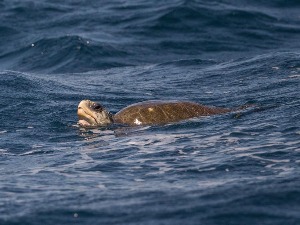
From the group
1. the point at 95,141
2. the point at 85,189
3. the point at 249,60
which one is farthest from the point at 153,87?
the point at 85,189

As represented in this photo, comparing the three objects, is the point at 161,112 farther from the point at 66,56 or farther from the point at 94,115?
the point at 66,56

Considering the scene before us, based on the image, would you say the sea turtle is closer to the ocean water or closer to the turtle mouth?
the turtle mouth

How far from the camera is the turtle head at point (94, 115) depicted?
13.2m

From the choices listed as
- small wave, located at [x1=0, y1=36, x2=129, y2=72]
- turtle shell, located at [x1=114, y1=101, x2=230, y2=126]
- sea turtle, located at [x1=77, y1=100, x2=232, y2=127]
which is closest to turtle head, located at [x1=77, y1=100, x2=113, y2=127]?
sea turtle, located at [x1=77, y1=100, x2=232, y2=127]

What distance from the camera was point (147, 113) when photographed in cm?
1290

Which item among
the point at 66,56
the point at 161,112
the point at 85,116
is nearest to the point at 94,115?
the point at 85,116

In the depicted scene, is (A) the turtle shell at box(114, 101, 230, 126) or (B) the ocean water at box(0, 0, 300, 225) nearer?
(B) the ocean water at box(0, 0, 300, 225)

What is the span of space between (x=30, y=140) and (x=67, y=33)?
12.9m

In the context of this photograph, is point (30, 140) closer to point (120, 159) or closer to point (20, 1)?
point (120, 159)

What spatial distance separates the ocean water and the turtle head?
21 centimetres

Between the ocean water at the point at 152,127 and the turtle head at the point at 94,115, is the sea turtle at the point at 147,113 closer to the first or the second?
the turtle head at the point at 94,115

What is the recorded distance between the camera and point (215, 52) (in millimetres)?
22594

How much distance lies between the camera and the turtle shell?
42.2 feet

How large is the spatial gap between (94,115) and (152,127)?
1082 mm
